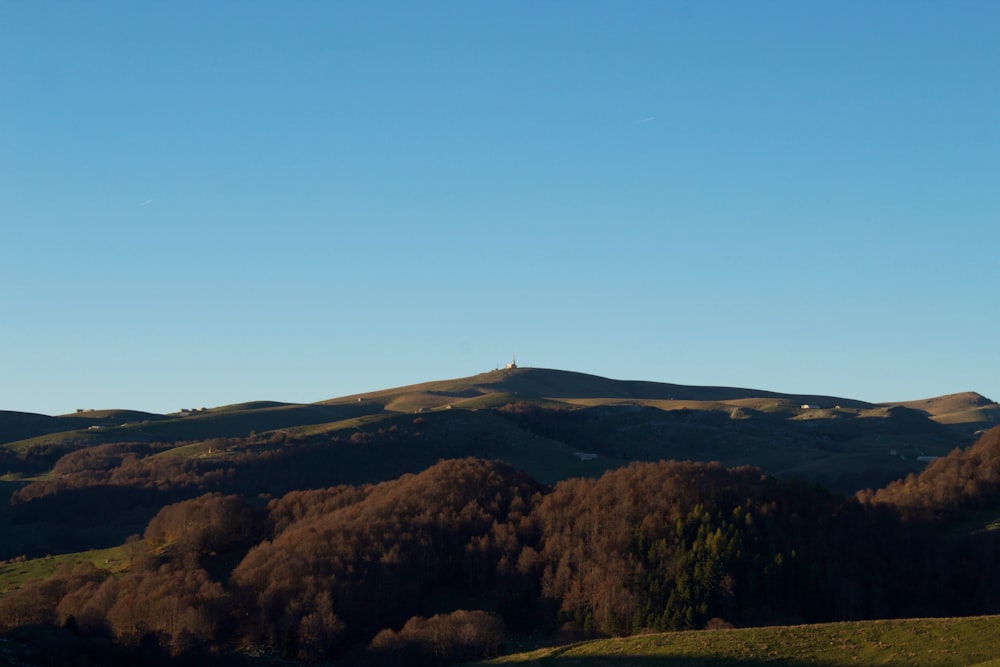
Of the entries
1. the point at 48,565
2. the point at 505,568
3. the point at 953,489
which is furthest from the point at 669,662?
the point at 48,565

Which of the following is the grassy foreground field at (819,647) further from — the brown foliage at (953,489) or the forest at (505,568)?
the brown foliage at (953,489)

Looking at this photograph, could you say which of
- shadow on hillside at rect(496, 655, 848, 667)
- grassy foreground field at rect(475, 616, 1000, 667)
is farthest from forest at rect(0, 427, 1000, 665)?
grassy foreground field at rect(475, 616, 1000, 667)

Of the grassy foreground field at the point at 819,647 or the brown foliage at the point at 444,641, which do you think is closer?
the grassy foreground field at the point at 819,647

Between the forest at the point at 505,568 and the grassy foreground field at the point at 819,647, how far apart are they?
13.7 m

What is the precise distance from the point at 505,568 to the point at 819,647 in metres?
40.6

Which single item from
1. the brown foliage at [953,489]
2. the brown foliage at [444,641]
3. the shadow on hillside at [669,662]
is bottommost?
the brown foliage at [444,641]

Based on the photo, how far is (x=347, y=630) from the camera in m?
74.4

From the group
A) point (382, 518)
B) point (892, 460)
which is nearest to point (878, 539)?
point (382, 518)

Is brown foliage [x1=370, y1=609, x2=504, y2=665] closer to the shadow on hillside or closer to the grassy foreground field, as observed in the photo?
the grassy foreground field

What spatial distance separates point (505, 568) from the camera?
85938 mm

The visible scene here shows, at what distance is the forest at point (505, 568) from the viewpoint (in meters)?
70.9

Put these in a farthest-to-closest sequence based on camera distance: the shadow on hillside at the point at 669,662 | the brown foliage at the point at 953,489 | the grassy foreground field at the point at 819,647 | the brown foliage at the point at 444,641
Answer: the brown foliage at the point at 953,489 < the brown foliage at the point at 444,641 < the shadow on hillside at the point at 669,662 < the grassy foreground field at the point at 819,647

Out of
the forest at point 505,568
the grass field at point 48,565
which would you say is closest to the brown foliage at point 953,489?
the forest at point 505,568

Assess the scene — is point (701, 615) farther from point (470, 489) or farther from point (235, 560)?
point (235, 560)
